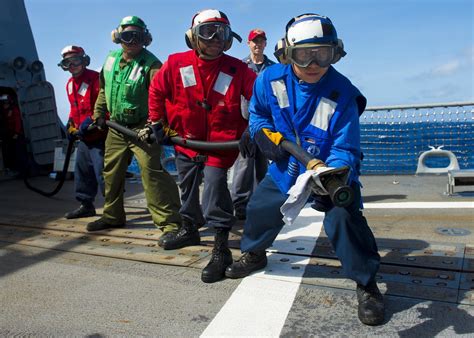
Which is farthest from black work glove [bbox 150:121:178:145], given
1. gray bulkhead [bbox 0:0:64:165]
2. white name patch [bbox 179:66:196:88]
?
gray bulkhead [bbox 0:0:64:165]

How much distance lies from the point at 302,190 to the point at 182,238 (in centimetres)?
165

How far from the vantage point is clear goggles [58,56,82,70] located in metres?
4.97

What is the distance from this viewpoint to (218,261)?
3.14 m

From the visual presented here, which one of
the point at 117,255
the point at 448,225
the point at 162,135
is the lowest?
the point at 448,225

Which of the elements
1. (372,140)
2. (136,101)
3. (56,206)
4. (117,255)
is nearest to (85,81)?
(136,101)

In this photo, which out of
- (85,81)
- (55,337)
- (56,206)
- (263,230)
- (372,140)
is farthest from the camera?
(372,140)

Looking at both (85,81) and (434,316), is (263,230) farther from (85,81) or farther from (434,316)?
(85,81)

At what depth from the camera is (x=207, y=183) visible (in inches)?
132

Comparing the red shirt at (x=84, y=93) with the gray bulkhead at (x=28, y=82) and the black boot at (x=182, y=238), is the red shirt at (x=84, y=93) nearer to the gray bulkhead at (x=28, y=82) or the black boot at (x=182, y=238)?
the black boot at (x=182, y=238)

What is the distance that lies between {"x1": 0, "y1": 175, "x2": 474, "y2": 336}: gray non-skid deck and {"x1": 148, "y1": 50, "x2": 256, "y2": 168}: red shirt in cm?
90

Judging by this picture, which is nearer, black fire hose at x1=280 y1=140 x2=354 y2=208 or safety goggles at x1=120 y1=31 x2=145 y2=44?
black fire hose at x1=280 y1=140 x2=354 y2=208

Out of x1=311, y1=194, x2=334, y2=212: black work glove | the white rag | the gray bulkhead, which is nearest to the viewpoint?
the white rag

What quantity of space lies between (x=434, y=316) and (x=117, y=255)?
2267mm

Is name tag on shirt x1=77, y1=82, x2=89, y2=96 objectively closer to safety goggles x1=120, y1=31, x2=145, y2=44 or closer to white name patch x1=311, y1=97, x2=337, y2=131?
safety goggles x1=120, y1=31, x2=145, y2=44
